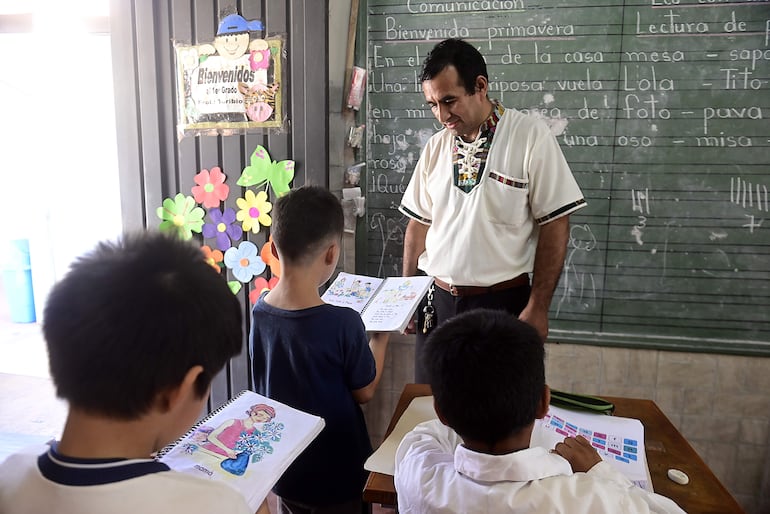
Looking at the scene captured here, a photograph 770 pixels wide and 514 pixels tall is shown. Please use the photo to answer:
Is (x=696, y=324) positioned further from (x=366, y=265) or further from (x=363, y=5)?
(x=363, y=5)

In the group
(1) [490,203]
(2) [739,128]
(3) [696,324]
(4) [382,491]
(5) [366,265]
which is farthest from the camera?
(5) [366,265]

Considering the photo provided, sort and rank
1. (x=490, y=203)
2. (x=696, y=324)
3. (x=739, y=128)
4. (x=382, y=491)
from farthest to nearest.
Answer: (x=696, y=324) < (x=739, y=128) < (x=490, y=203) < (x=382, y=491)

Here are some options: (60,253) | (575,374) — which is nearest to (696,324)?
(575,374)

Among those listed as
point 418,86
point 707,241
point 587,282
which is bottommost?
point 587,282

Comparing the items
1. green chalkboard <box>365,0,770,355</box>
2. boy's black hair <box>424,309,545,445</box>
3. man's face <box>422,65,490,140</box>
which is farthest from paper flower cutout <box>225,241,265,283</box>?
boy's black hair <box>424,309,545,445</box>

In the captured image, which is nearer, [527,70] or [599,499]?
[599,499]

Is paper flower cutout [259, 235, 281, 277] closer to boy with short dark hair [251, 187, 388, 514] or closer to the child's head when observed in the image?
boy with short dark hair [251, 187, 388, 514]

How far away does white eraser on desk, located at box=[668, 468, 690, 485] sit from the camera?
42.1 inches

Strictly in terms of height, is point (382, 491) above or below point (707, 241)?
below

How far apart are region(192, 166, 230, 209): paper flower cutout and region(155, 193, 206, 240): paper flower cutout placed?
46 mm

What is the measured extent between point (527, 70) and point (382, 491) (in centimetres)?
175

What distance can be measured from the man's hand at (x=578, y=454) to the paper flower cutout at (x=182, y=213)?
1856 mm

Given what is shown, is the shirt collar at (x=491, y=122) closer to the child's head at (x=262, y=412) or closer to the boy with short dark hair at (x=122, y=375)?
the child's head at (x=262, y=412)

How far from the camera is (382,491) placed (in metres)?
1.04
